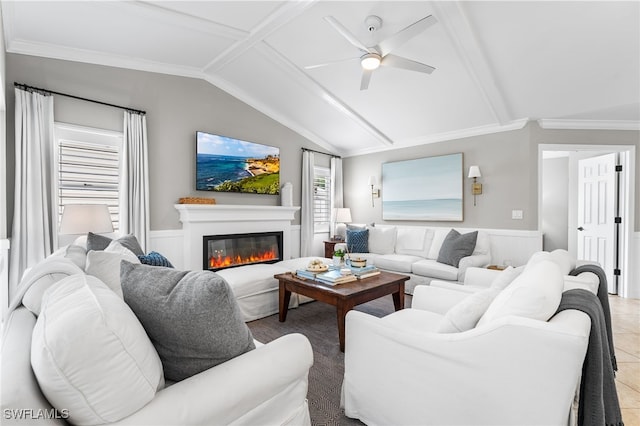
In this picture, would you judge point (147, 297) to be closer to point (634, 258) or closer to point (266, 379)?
point (266, 379)

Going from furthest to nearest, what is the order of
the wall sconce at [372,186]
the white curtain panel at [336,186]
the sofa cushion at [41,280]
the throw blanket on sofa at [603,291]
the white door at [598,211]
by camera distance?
1. the white curtain panel at [336,186]
2. the wall sconce at [372,186]
3. the white door at [598,211]
4. the throw blanket on sofa at [603,291]
5. the sofa cushion at [41,280]

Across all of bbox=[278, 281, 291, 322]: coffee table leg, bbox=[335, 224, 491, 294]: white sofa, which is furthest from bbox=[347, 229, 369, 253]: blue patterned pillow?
bbox=[278, 281, 291, 322]: coffee table leg

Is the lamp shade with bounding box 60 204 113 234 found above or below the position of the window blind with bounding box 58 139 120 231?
below

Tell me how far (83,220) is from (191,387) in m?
2.43

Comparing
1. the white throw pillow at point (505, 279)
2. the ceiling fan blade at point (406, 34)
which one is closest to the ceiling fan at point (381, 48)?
the ceiling fan blade at point (406, 34)

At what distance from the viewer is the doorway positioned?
417cm

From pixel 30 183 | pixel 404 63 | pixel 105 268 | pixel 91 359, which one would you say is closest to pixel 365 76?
pixel 404 63

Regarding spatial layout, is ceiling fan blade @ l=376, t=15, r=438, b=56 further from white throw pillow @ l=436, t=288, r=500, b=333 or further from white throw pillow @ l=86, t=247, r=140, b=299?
white throw pillow @ l=86, t=247, r=140, b=299

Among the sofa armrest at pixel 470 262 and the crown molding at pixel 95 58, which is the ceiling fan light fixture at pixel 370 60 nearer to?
the crown molding at pixel 95 58

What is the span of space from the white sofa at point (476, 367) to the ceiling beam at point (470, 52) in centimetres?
225

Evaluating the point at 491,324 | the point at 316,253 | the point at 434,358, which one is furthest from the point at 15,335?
the point at 316,253

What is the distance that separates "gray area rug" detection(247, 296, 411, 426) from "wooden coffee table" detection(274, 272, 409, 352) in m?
0.15

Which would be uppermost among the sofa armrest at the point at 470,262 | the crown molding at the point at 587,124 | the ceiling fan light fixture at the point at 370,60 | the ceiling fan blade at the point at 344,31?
the ceiling fan blade at the point at 344,31

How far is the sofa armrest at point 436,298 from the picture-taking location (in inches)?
87.7
